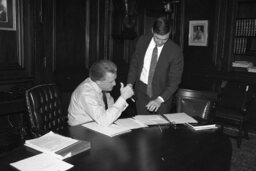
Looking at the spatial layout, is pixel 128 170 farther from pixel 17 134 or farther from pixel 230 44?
→ pixel 230 44

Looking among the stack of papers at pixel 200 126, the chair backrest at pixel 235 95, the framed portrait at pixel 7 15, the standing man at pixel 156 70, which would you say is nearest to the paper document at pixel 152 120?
the stack of papers at pixel 200 126

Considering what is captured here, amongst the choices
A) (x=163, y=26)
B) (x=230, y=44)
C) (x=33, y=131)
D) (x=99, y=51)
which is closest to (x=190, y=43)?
(x=230, y=44)

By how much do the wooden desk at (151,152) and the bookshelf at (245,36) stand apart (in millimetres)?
3017

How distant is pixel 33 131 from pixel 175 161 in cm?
108

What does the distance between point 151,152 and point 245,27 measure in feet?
12.6

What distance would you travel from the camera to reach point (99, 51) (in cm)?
438

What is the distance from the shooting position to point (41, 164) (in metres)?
1.42

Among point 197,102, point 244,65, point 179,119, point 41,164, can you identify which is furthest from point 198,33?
point 41,164

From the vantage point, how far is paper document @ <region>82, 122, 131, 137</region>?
6.42 feet

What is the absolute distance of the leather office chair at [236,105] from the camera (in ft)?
13.4

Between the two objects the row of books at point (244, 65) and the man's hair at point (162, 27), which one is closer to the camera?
the man's hair at point (162, 27)

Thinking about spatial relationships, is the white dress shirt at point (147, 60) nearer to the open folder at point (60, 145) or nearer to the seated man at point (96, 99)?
the seated man at point (96, 99)

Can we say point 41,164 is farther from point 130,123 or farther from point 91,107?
point 130,123

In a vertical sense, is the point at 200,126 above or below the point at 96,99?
below
